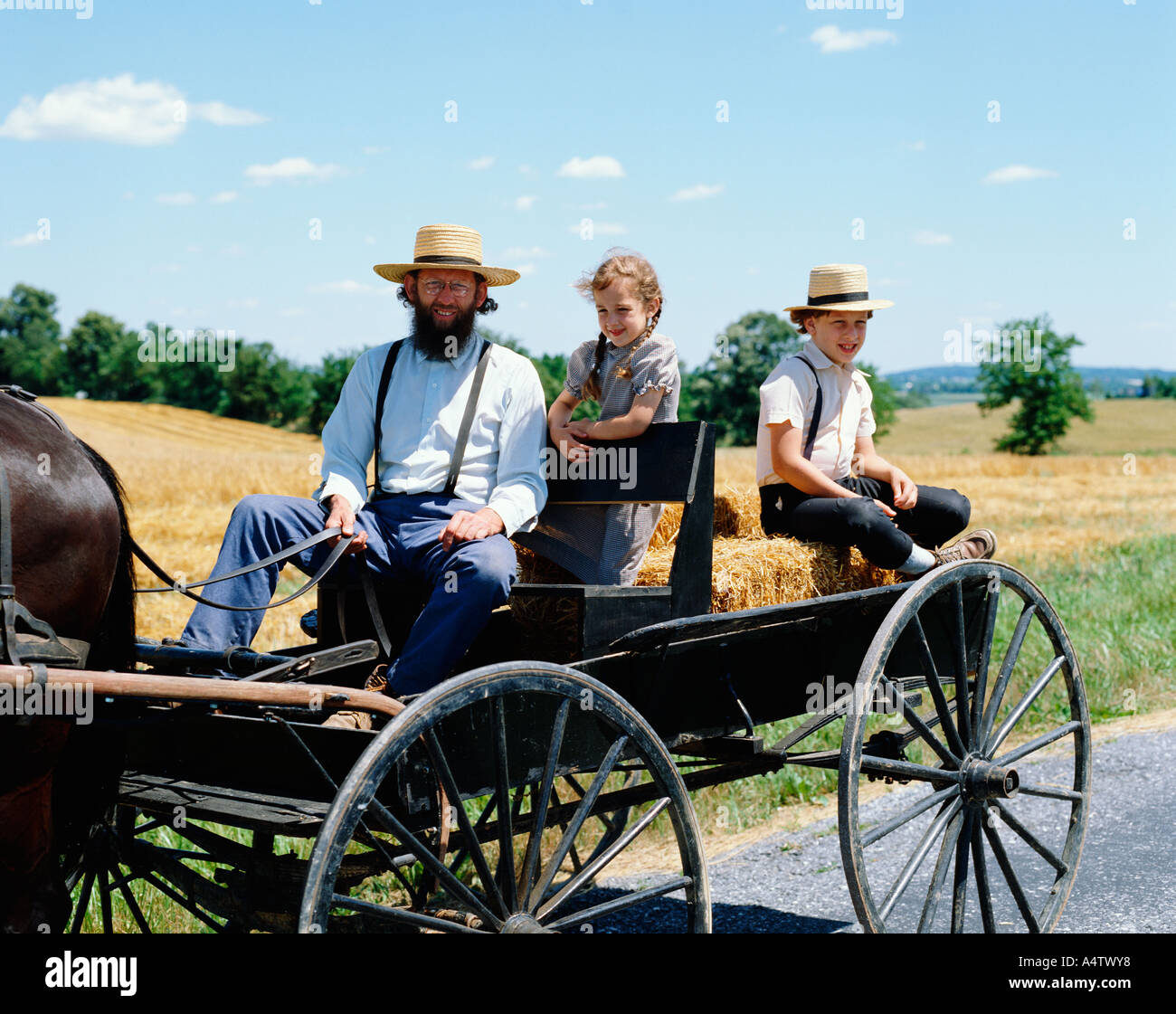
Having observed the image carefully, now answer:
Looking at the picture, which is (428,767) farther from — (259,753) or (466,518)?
(466,518)

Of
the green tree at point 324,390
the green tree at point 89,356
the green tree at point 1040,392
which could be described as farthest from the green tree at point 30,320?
the green tree at point 1040,392

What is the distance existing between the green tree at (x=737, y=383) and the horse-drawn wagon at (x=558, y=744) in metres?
49.3

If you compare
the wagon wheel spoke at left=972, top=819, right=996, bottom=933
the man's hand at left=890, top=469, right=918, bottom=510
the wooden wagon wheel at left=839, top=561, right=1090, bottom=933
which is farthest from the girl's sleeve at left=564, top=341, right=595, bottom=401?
the wagon wheel spoke at left=972, top=819, right=996, bottom=933

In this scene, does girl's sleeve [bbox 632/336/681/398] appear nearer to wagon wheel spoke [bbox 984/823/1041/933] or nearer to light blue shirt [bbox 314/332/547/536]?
light blue shirt [bbox 314/332/547/536]

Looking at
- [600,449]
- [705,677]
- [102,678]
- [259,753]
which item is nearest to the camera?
[102,678]

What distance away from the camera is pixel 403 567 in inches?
158

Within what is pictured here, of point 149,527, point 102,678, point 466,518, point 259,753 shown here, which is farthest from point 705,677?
point 149,527

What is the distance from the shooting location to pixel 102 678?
110 inches

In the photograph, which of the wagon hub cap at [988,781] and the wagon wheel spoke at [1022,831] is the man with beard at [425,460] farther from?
the wagon wheel spoke at [1022,831]

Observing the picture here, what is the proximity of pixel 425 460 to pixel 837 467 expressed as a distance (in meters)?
1.86

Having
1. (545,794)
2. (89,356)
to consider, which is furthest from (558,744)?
(89,356)

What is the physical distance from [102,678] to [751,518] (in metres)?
3.05

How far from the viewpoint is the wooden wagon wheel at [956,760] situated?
148 inches
